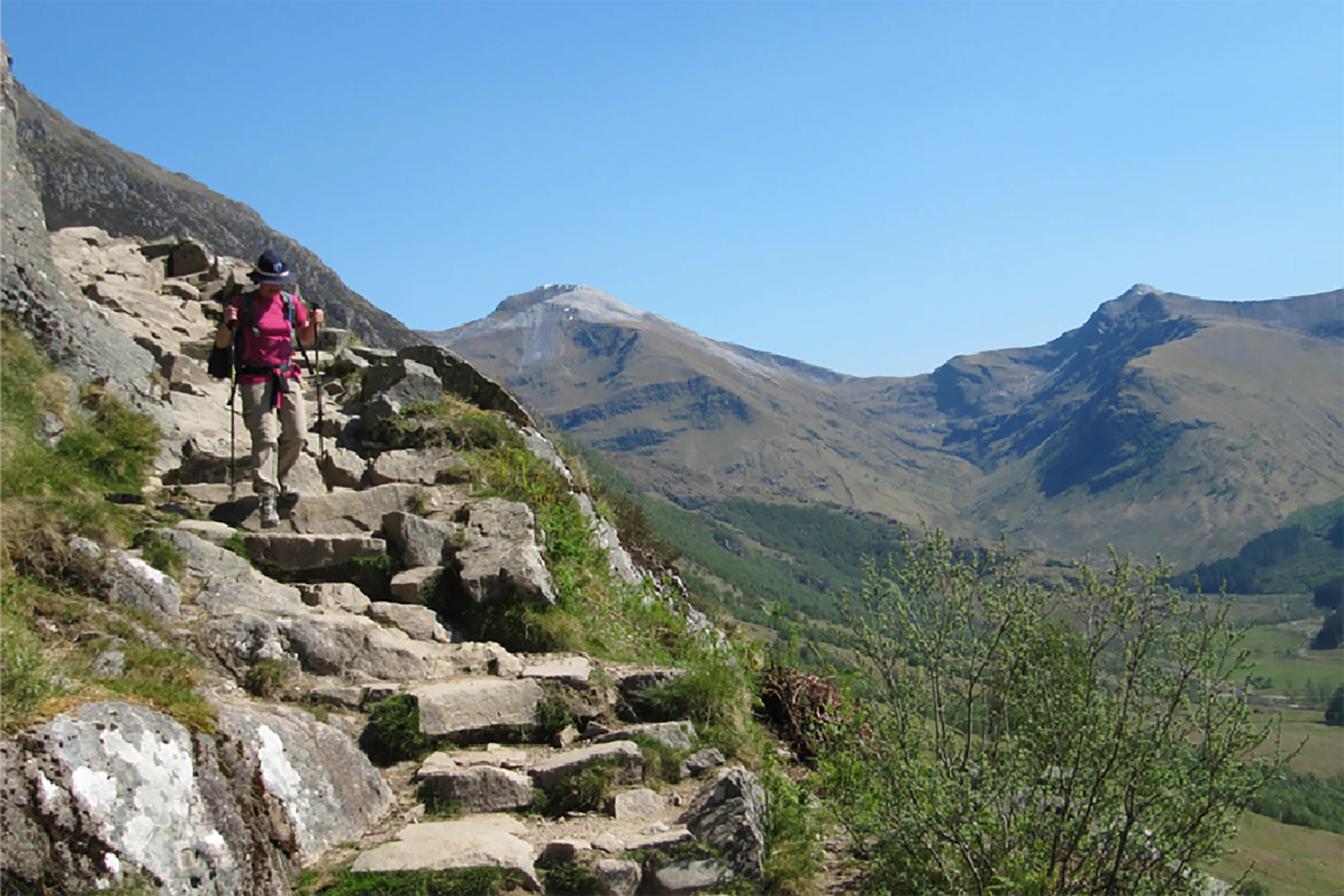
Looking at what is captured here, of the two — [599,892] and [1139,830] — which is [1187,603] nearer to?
[1139,830]

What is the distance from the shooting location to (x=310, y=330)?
1262 cm

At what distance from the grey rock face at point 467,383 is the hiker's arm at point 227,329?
5.26 metres

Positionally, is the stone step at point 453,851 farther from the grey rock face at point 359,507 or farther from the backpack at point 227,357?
the backpack at point 227,357

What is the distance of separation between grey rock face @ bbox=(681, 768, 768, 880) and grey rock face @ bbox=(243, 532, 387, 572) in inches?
208

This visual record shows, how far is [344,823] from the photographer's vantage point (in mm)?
6445

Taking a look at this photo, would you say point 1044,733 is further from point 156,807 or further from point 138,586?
point 138,586

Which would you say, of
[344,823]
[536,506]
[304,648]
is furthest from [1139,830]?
[536,506]

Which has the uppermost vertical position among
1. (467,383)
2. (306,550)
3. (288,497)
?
(467,383)

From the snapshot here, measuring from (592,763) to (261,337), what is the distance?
712 centimetres

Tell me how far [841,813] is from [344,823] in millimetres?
3272

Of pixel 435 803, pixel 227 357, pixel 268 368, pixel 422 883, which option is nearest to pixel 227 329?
pixel 227 357

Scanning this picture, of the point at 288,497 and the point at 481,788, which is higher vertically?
the point at 288,497

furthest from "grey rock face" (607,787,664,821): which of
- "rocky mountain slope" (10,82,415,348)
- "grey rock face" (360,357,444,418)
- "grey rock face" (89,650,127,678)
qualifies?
"rocky mountain slope" (10,82,415,348)

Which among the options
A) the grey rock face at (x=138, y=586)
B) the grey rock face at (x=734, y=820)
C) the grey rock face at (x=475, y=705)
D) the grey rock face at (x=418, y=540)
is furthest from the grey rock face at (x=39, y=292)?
the grey rock face at (x=734, y=820)
